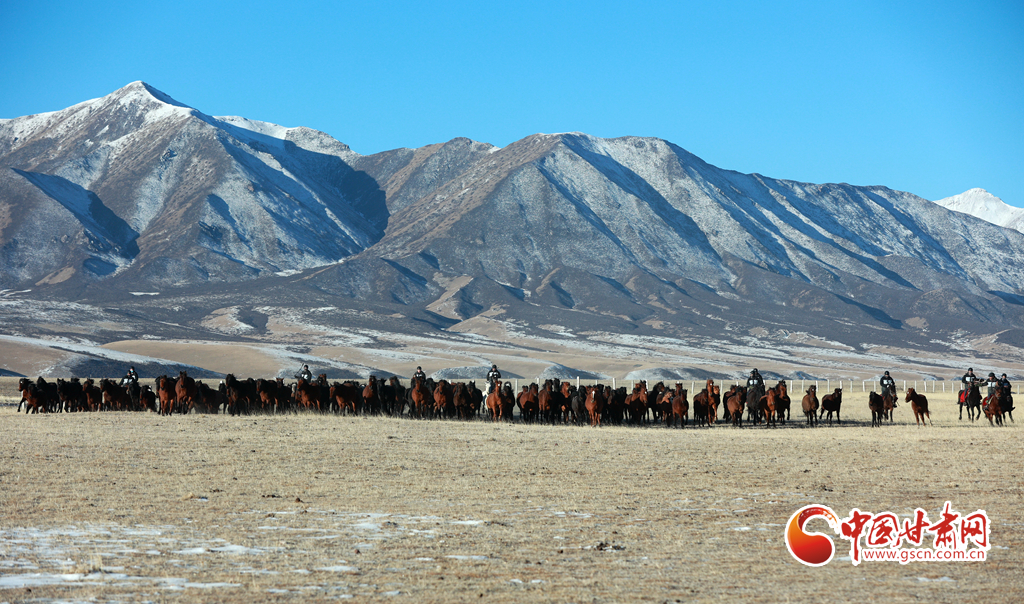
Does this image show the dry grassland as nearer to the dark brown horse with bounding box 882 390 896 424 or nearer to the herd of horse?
the herd of horse

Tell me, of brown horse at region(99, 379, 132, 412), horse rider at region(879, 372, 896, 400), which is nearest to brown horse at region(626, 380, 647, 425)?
horse rider at region(879, 372, 896, 400)

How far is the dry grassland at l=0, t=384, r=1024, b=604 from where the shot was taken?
1014 cm

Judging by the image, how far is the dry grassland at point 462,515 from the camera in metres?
10.1

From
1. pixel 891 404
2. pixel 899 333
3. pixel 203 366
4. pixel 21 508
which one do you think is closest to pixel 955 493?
pixel 21 508

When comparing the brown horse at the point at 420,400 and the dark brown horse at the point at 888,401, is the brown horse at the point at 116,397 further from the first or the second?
the dark brown horse at the point at 888,401

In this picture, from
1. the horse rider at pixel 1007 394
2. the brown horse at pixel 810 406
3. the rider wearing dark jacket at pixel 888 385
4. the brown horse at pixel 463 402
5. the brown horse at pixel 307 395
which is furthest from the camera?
the rider wearing dark jacket at pixel 888 385

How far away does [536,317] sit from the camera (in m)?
176

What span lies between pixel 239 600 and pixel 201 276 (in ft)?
655

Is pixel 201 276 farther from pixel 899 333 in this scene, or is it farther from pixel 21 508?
pixel 21 508

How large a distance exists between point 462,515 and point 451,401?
23893 millimetres

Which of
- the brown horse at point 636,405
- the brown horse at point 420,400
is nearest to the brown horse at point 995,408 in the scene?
the brown horse at point 636,405

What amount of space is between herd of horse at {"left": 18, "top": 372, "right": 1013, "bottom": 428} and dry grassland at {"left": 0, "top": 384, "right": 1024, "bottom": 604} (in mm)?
9567

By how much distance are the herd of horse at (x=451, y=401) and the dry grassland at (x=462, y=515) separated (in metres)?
9.57

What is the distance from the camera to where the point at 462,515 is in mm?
14266
